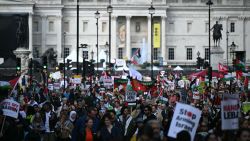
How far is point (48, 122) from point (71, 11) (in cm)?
7916

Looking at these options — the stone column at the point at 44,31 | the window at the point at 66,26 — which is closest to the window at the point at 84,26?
the window at the point at 66,26

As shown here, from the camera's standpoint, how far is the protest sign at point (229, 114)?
13.8 meters

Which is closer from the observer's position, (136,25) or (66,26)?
(66,26)

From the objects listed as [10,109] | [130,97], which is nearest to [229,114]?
[10,109]

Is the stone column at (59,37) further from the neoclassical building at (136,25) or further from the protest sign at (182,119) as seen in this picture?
the protest sign at (182,119)

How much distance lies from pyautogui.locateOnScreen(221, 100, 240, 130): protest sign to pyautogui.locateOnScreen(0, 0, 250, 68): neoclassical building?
81.7 metres

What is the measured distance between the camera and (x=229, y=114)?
13992mm

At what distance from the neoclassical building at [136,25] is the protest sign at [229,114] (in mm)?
81680

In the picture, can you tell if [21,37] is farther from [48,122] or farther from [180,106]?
[180,106]

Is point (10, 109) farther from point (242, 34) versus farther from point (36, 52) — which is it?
point (242, 34)

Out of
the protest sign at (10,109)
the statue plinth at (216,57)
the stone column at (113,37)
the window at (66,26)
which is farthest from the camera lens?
the window at (66,26)

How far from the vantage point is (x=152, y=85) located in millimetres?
29266

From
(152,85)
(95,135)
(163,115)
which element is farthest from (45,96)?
(95,135)

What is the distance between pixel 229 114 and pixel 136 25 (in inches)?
3394
